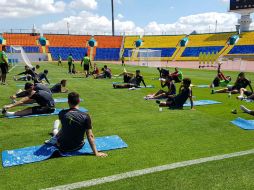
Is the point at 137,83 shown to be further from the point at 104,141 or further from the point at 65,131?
the point at 65,131

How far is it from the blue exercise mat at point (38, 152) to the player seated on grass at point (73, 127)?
8.4 inches

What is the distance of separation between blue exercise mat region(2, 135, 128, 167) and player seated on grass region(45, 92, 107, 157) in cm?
21

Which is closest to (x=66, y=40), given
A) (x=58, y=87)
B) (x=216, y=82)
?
(x=216, y=82)

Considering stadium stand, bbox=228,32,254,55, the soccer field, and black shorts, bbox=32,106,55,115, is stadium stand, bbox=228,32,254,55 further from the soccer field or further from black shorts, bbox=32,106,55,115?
black shorts, bbox=32,106,55,115

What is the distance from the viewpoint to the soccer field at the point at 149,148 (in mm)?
4840

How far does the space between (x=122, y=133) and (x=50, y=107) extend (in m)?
3.35

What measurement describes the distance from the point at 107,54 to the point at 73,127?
63.5m

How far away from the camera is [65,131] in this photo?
19.0ft

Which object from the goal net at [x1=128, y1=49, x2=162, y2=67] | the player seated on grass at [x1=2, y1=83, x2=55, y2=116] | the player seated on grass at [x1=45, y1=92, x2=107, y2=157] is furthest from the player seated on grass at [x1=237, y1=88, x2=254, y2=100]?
the goal net at [x1=128, y1=49, x2=162, y2=67]

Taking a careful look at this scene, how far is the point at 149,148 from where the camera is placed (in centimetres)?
653

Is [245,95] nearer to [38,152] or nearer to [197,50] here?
[38,152]

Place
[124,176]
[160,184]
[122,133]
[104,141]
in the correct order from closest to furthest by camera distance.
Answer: [160,184]
[124,176]
[104,141]
[122,133]

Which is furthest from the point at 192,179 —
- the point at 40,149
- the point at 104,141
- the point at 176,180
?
the point at 40,149

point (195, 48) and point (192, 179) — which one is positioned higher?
point (195, 48)
